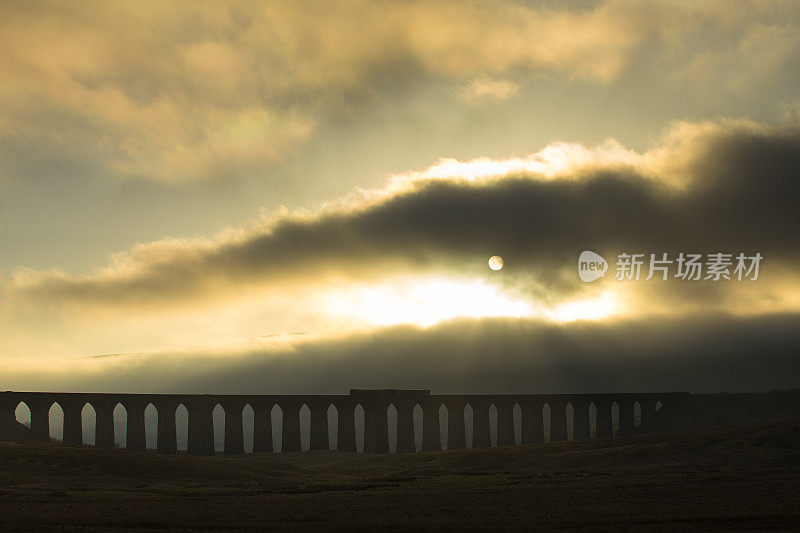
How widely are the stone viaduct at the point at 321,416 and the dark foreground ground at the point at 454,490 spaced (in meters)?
31.2

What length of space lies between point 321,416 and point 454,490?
82573 millimetres

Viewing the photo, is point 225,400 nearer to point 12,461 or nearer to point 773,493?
point 12,461

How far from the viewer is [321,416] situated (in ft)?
476

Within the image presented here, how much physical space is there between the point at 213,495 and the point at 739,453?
2054 inches

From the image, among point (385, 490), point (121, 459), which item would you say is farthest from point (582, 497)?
point (121, 459)

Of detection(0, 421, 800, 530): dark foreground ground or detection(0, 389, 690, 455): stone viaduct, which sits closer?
detection(0, 421, 800, 530): dark foreground ground

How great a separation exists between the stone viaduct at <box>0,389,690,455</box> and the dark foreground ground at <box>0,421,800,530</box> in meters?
31.2

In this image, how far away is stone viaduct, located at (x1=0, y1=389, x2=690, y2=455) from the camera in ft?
441

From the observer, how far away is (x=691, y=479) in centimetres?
6619

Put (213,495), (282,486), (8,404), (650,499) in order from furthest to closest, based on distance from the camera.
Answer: (8,404), (282,486), (213,495), (650,499)

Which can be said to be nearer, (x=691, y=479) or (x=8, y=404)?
(x=691, y=479)

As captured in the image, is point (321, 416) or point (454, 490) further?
point (321, 416)

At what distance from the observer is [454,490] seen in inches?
2549

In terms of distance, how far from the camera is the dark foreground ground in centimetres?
4553
